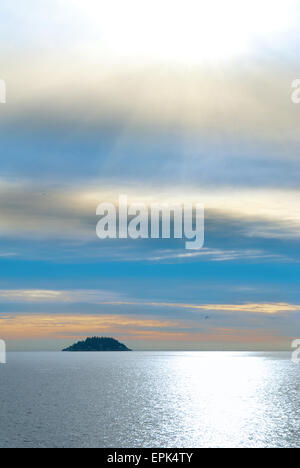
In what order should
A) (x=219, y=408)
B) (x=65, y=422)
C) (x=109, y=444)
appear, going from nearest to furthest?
(x=109, y=444)
(x=65, y=422)
(x=219, y=408)

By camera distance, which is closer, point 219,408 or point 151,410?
point 151,410

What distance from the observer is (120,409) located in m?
157

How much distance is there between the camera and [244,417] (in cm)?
14788

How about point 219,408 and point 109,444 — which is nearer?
point 109,444

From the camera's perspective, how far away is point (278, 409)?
16550 cm
